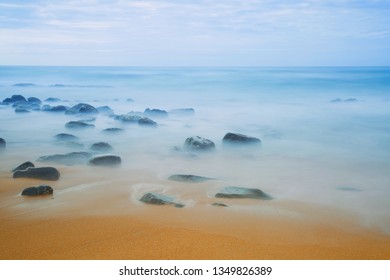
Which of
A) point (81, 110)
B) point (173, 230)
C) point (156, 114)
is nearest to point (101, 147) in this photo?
point (173, 230)

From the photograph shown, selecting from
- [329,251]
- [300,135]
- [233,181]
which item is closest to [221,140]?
[300,135]

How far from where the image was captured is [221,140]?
7809 mm

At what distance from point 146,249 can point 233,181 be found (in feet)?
7.62

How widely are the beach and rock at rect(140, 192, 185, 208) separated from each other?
24 mm

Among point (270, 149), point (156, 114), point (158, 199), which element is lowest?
point (158, 199)

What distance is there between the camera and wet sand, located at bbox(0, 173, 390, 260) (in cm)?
329

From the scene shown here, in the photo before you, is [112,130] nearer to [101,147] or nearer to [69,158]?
[101,147]

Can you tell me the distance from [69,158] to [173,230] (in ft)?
9.69

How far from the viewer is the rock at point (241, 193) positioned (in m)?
4.54

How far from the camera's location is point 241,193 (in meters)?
4.57

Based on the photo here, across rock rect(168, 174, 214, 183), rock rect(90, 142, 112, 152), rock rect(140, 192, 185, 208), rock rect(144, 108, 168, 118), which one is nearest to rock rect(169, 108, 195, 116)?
rock rect(144, 108, 168, 118)

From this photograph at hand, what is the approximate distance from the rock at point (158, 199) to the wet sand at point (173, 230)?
3.7 inches
